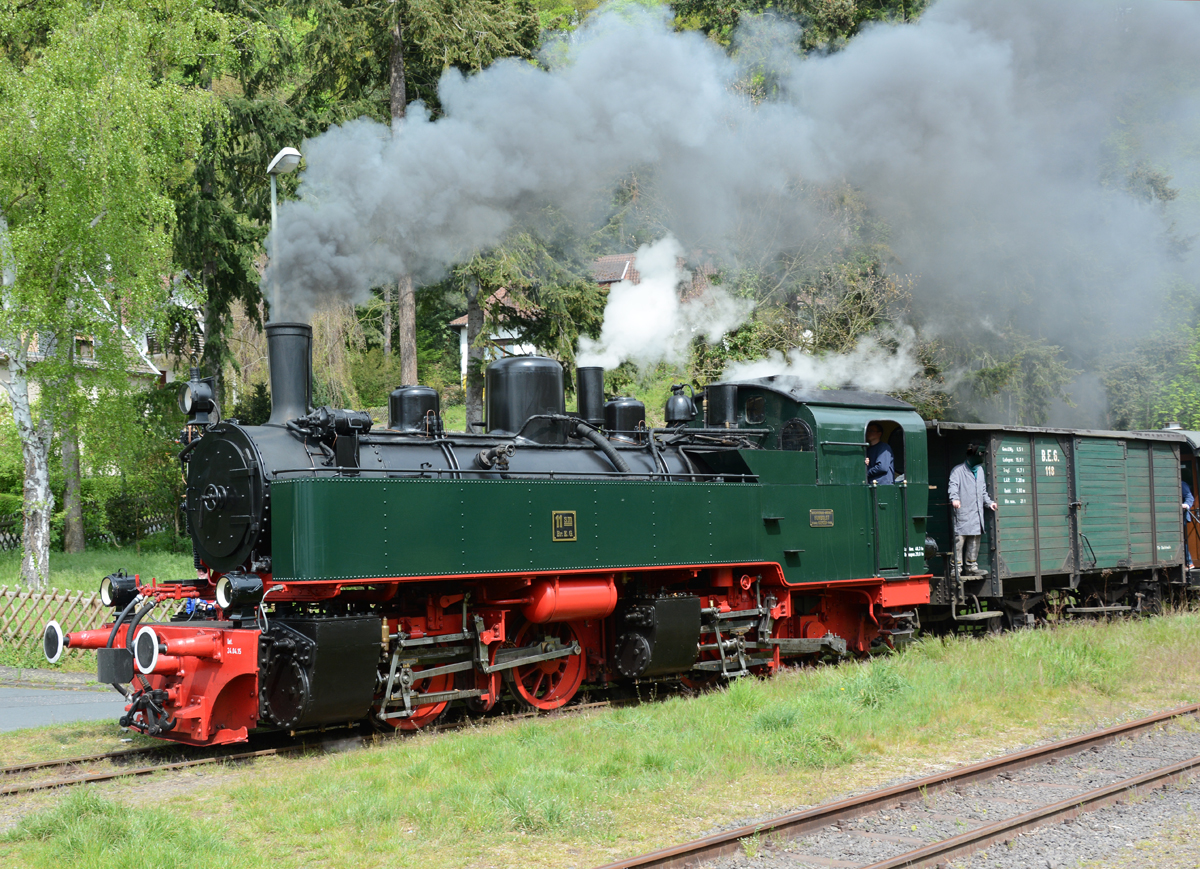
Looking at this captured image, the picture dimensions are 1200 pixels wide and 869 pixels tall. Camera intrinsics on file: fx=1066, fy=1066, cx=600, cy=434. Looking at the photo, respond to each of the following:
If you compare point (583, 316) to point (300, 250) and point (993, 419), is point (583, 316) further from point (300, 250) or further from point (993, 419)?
point (300, 250)

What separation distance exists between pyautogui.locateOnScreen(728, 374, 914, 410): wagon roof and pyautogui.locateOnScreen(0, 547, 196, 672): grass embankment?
330 inches

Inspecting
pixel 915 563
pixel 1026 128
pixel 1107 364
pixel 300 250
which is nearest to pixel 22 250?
pixel 300 250

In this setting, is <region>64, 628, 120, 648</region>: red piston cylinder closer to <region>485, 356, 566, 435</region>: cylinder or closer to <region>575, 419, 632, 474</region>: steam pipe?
<region>485, 356, 566, 435</region>: cylinder

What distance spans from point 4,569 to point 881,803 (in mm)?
19032

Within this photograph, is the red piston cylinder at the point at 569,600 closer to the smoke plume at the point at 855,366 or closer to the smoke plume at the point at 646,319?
the smoke plume at the point at 855,366

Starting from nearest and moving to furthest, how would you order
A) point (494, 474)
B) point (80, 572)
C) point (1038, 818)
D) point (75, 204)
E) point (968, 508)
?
1. point (1038, 818)
2. point (494, 474)
3. point (968, 508)
4. point (75, 204)
5. point (80, 572)

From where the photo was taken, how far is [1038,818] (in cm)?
542

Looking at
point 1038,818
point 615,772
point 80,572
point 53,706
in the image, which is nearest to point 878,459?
point 615,772

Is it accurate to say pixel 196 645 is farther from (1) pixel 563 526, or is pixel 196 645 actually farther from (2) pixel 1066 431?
(2) pixel 1066 431

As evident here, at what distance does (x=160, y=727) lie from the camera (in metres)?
7.10

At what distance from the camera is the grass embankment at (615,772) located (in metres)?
5.09

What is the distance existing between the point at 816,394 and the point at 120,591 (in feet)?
21.5

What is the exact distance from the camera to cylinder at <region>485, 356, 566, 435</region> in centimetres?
934

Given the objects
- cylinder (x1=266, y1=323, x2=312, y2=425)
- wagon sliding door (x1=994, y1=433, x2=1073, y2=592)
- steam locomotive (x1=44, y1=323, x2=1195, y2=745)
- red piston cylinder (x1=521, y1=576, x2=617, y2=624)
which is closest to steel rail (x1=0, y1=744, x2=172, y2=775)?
steam locomotive (x1=44, y1=323, x2=1195, y2=745)
